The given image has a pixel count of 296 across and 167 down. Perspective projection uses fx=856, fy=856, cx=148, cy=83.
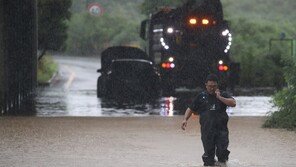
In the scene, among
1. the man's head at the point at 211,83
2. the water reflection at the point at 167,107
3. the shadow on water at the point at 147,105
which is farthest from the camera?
the shadow on water at the point at 147,105

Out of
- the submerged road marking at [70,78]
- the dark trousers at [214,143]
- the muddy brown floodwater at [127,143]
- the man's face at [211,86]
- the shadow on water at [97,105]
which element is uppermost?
the man's face at [211,86]

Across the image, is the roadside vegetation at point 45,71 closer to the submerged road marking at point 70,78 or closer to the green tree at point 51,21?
the submerged road marking at point 70,78

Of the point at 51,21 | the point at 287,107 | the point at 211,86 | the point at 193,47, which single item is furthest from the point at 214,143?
the point at 51,21

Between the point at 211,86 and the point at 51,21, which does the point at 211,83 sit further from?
the point at 51,21

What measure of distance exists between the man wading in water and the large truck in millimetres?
20690


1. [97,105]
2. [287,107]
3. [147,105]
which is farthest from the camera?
[147,105]

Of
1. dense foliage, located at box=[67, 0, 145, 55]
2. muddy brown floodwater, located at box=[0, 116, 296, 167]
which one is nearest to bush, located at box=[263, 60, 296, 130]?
muddy brown floodwater, located at box=[0, 116, 296, 167]

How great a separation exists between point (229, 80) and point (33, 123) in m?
16.5

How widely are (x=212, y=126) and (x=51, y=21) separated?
112 ft

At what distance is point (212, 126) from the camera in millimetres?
12516

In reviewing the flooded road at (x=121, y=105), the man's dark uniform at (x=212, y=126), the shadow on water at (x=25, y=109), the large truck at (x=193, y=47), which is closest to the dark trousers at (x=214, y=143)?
the man's dark uniform at (x=212, y=126)

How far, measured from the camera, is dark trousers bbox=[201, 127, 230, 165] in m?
12.5

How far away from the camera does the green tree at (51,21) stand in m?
45.5

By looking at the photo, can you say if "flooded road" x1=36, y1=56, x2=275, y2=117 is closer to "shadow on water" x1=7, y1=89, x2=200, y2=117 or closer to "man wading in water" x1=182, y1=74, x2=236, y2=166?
"shadow on water" x1=7, y1=89, x2=200, y2=117
